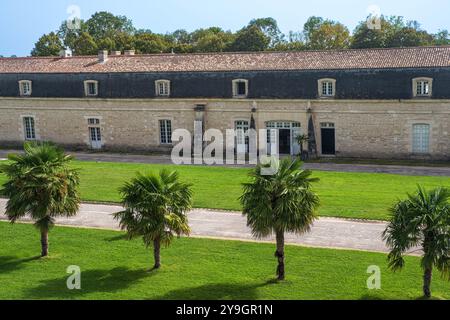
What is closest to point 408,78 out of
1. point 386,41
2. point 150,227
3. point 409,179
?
point 409,179

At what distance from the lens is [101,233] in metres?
21.9

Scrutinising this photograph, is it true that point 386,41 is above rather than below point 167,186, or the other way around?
above

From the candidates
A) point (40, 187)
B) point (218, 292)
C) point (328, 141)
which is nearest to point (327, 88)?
point (328, 141)

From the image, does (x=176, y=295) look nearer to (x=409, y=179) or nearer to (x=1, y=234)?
(x=1, y=234)

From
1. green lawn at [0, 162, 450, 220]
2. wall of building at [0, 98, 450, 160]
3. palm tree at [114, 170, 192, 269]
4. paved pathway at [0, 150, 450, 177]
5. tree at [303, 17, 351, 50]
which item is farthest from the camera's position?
tree at [303, 17, 351, 50]

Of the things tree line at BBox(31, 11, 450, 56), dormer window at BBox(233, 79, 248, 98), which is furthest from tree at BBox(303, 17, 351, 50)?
dormer window at BBox(233, 79, 248, 98)

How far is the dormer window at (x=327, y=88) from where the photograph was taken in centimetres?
3719

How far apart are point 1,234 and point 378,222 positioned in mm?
14298

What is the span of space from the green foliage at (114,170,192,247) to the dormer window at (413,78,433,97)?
72.3 feet

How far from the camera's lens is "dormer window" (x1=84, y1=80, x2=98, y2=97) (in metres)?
42.6

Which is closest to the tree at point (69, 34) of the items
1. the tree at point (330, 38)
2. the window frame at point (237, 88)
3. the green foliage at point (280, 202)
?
the tree at point (330, 38)

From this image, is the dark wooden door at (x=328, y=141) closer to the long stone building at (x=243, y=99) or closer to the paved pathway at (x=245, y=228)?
the long stone building at (x=243, y=99)

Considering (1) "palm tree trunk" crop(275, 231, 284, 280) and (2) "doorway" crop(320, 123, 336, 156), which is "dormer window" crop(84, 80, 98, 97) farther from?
(1) "palm tree trunk" crop(275, 231, 284, 280)

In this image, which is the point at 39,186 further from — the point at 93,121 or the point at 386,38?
the point at 386,38
